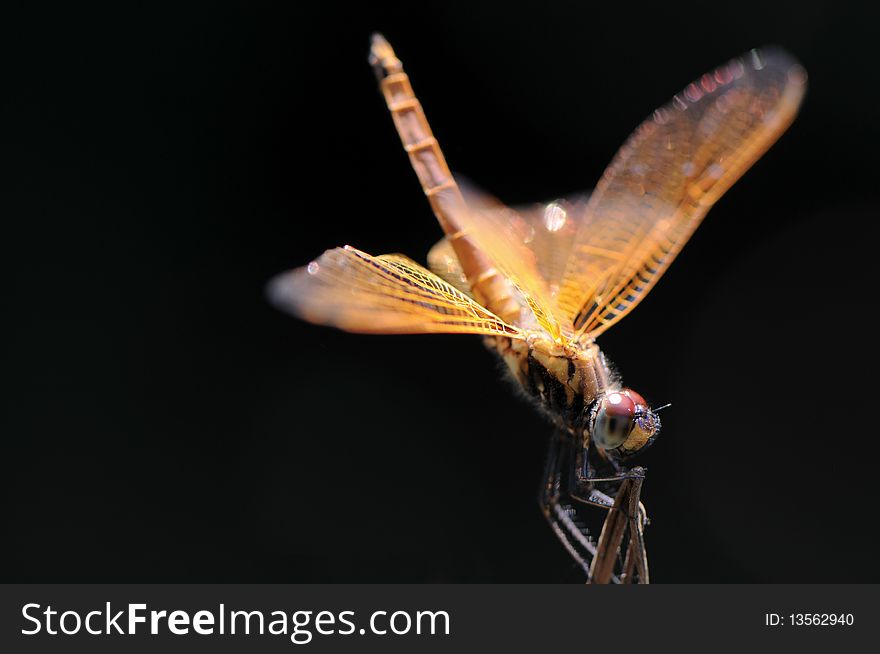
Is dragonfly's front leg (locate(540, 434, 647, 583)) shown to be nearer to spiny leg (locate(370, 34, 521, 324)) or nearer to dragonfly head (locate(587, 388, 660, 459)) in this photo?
dragonfly head (locate(587, 388, 660, 459))

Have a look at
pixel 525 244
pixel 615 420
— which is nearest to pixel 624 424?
pixel 615 420

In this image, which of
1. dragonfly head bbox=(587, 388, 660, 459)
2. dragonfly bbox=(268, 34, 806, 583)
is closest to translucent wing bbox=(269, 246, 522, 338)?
dragonfly bbox=(268, 34, 806, 583)

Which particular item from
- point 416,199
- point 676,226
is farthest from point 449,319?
point 416,199

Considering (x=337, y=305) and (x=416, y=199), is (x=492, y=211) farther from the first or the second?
(x=337, y=305)

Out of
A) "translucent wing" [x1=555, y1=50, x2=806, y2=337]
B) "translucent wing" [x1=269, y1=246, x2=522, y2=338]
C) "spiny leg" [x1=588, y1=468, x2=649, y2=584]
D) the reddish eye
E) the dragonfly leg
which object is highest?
"translucent wing" [x1=555, y1=50, x2=806, y2=337]

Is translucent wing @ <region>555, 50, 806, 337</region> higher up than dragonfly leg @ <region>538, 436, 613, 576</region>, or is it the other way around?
translucent wing @ <region>555, 50, 806, 337</region>

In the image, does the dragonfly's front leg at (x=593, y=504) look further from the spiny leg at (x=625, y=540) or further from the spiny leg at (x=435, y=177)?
the spiny leg at (x=435, y=177)

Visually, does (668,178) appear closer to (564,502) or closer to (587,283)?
(587,283)
